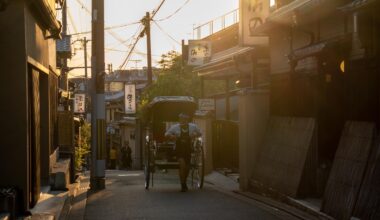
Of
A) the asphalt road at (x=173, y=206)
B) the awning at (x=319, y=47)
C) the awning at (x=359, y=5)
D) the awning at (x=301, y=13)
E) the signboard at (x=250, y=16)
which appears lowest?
the asphalt road at (x=173, y=206)

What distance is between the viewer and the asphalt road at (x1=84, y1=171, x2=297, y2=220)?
11.7 m

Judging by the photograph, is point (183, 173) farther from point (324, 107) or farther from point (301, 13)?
point (301, 13)

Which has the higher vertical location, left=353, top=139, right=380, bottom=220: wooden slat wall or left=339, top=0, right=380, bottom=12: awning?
left=339, top=0, right=380, bottom=12: awning

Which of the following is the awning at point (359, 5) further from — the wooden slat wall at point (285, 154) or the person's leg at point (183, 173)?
the person's leg at point (183, 173)

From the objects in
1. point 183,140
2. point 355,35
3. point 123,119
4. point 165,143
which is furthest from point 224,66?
point 123,119

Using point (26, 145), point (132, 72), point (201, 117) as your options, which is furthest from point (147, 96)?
point (132, 72)

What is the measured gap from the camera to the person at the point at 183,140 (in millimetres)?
16328

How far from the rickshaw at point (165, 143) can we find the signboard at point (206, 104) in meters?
5.06

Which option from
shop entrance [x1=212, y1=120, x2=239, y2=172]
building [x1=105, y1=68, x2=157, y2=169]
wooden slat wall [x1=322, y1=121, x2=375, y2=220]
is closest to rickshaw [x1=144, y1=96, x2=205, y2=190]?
shop entrance [x1=212, y1=120, x2=239, y2=172]

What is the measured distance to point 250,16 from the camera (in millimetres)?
16812

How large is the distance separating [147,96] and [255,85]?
24798 millimetres

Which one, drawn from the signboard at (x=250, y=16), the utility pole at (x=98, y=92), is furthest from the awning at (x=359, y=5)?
the utility pole at (x=98, y=92)

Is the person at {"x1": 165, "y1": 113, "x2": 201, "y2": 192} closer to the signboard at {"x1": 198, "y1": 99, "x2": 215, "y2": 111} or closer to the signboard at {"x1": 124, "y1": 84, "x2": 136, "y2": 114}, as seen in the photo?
the signboard at {"x1": 198, "y1": 99, "x2": 215, "y2": 111}

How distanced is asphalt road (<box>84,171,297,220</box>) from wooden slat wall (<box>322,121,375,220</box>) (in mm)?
1082
